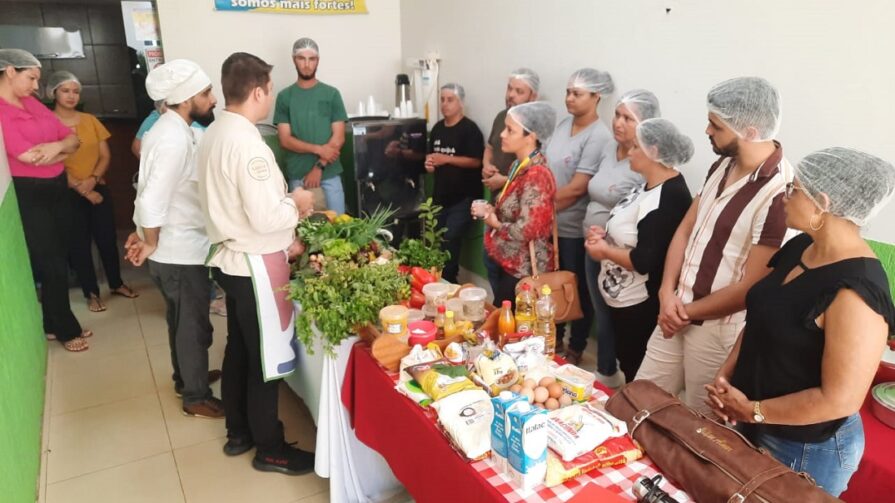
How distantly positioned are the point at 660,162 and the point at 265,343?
65.7 inches

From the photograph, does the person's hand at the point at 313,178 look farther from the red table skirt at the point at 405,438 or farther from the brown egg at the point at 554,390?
the brown egg at the point at 554,390

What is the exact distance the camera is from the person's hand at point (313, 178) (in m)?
4.31

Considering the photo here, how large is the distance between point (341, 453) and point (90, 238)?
10.6ft

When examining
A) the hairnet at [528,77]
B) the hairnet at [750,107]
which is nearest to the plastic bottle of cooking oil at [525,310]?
the hairnet at [750,107]

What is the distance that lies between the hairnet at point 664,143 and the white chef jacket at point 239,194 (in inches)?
53.6

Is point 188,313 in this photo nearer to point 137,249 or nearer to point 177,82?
point 137,249

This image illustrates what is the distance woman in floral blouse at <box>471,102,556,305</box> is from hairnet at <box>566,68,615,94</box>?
0.45 meters

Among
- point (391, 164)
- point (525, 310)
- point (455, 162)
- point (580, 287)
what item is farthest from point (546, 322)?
point (391, 164)

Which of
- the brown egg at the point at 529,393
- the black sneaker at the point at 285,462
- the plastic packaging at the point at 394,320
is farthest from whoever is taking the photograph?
the black sneaker at the point at 285,462

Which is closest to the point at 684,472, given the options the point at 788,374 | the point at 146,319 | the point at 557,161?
the point at 788,374

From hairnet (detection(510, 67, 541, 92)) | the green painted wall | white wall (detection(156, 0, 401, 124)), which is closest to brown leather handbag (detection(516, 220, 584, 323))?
hairnet (detection(510, 67, 541, 92))

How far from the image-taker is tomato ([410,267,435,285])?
2236 mm

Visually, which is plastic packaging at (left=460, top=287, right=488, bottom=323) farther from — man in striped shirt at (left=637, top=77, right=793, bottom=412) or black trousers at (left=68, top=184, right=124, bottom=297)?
black trousers at (left=68, top=184, right=124, bottom=297)

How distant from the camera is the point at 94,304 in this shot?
424cm
